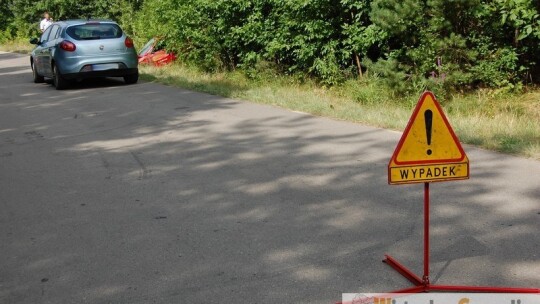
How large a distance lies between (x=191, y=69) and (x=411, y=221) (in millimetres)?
14430

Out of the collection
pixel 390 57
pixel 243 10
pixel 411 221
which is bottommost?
pixel 411 221

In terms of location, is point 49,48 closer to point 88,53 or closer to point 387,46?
point 88,53

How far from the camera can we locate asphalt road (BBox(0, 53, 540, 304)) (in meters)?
4.39

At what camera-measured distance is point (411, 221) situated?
549 centimetres

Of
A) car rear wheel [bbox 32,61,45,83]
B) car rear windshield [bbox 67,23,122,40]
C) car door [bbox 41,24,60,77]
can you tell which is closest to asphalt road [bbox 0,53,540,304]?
car rear windshield [bbox 67,23,122,40]

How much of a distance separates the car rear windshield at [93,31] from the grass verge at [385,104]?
1.76 m

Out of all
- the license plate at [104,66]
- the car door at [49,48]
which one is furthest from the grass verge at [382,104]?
the car door at [49,48]

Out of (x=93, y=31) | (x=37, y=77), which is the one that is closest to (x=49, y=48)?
(x=93, y=31)

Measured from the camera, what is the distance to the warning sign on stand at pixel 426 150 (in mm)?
4129

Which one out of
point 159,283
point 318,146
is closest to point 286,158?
point 318,146

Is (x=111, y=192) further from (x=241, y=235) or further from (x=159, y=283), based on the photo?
(x=159, y=283)

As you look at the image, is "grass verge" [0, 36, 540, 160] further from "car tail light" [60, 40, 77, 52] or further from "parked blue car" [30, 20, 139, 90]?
"car tail light" [60, 40, 77, 52]

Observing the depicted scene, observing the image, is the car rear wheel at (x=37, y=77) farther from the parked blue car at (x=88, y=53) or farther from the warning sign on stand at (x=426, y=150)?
the warning sign on stand at (x=426, y=150)

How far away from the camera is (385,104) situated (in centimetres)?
1225
